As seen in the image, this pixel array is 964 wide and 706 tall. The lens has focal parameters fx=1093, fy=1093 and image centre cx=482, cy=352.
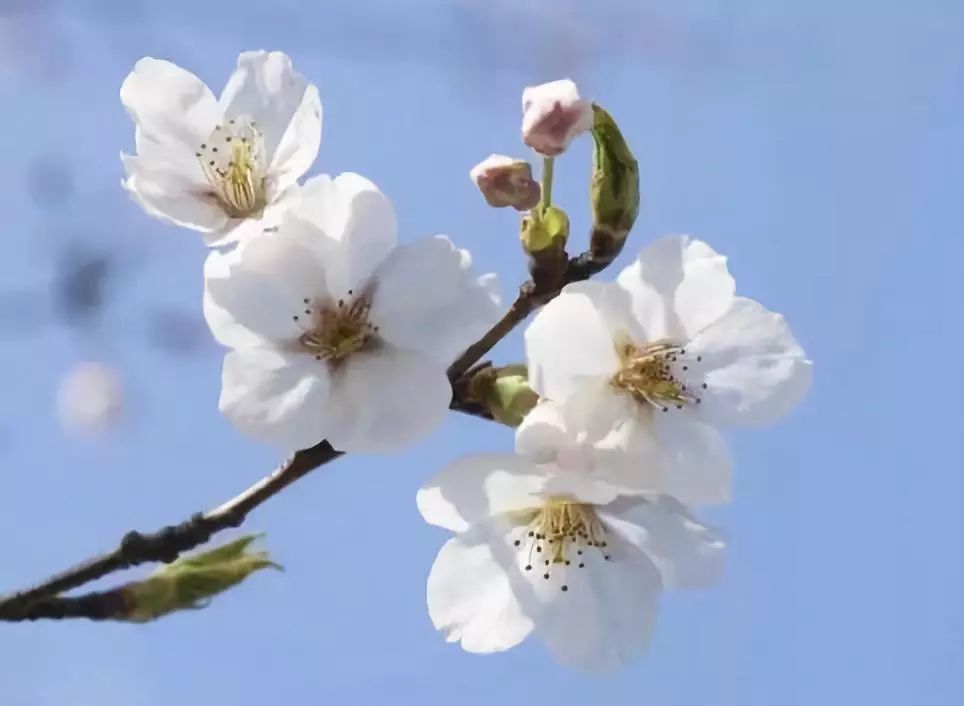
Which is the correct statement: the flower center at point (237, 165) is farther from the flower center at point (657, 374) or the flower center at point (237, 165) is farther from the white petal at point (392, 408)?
the flower center at point (657, 374)

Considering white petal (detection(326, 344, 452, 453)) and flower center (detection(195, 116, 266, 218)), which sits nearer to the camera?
white petal (detection(326, 344, 452, 453))

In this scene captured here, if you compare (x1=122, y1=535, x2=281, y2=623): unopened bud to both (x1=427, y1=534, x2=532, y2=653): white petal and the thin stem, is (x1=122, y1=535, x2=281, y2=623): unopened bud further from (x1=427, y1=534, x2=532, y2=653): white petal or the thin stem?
the thin stem

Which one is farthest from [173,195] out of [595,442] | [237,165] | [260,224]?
[595,442]

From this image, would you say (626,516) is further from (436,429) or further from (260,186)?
(260,186)

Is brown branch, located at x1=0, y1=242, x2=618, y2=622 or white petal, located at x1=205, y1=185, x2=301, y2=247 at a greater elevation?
white petal, located at x1=205, y1=185, x2=301, y2=247

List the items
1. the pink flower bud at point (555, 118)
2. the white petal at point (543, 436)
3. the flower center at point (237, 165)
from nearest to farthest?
the white petal at point (543, 436), the pink flower bud at point (555, 118), the flower center at point (237, 165)

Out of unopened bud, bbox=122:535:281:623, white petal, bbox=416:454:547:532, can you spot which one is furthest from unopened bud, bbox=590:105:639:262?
unopened bud, bbox=122:535:281:623

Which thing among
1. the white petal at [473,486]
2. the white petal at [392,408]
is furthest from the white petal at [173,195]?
the white petal at [473,486]
